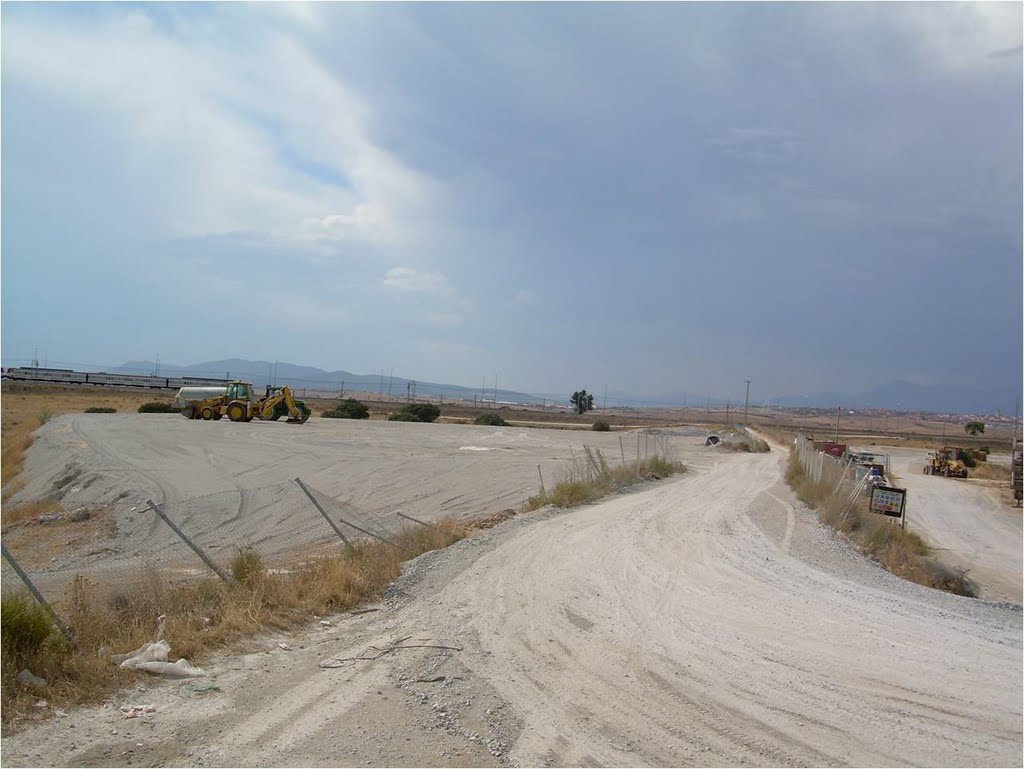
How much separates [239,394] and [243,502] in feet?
128

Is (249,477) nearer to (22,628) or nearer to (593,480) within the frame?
(593,480)

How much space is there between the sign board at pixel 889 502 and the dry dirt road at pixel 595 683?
37.6ft

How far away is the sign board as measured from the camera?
85.7 ft

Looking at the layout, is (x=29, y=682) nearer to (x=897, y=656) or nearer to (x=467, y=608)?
(x=467, y=608)

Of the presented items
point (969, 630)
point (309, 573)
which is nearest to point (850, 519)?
point (969, 630)

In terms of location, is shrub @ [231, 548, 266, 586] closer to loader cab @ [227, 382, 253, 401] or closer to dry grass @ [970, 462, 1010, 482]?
loader cab @ [227, 382, 253, 401]

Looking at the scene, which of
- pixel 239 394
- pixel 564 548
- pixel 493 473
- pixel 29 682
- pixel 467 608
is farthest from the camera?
pixel 239 394

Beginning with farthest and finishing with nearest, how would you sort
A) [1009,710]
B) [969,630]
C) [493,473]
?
[493,473], [969,630], [1009,710]

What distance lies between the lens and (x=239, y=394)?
5934 cm

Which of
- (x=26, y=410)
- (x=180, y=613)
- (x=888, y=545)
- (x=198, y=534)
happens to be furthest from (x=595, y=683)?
(x=26, y=410)

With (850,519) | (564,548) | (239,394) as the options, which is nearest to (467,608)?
(564,548)

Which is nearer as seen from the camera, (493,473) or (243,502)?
(243,502)

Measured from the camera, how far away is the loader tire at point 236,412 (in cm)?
5709

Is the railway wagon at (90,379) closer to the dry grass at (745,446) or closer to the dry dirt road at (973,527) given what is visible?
the dry grass at (745,446)
